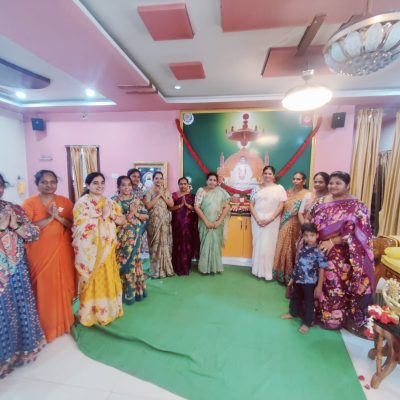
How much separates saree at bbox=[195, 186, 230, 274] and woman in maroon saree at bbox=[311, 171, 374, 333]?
1.36 m

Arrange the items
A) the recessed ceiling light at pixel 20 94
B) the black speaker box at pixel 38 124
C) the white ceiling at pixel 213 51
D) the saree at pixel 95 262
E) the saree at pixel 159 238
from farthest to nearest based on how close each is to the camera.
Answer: the black speaker box at pixel 38 124 → the recessed ceiling light at pixel 20 94 → the saree at pixel 159 238 → the saree at pixel 95 262 → the white ceiling at pixel 213 51

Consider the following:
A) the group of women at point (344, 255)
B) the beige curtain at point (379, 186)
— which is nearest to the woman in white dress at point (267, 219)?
the group of women at point (344, 255)

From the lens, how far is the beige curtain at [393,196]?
3.33 metres

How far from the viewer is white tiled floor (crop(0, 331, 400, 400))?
4.74ft

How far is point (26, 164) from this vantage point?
4.10 meters

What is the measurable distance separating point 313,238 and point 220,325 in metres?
1.21

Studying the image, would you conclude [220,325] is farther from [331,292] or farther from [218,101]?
[218,101]

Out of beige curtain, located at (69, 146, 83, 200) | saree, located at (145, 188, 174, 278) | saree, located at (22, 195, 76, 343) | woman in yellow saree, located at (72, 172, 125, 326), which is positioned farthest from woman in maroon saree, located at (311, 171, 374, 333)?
beige curtain, located at (69, 146, 83, 200)

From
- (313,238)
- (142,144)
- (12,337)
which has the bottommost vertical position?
(12,337)

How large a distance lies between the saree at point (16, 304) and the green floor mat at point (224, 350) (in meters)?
0.39

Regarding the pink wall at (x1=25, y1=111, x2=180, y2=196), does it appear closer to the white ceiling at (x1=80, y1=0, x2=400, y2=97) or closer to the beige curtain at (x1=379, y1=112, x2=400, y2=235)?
the white ceiling at (x1=80, y1=0, x2=400, y2=97)

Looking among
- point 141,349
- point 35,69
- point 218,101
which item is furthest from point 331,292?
point 35,69

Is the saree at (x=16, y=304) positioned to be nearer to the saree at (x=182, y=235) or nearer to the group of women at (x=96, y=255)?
the group of women at (x=96, y=255)

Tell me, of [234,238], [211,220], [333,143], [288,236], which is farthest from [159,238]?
[333,143]
